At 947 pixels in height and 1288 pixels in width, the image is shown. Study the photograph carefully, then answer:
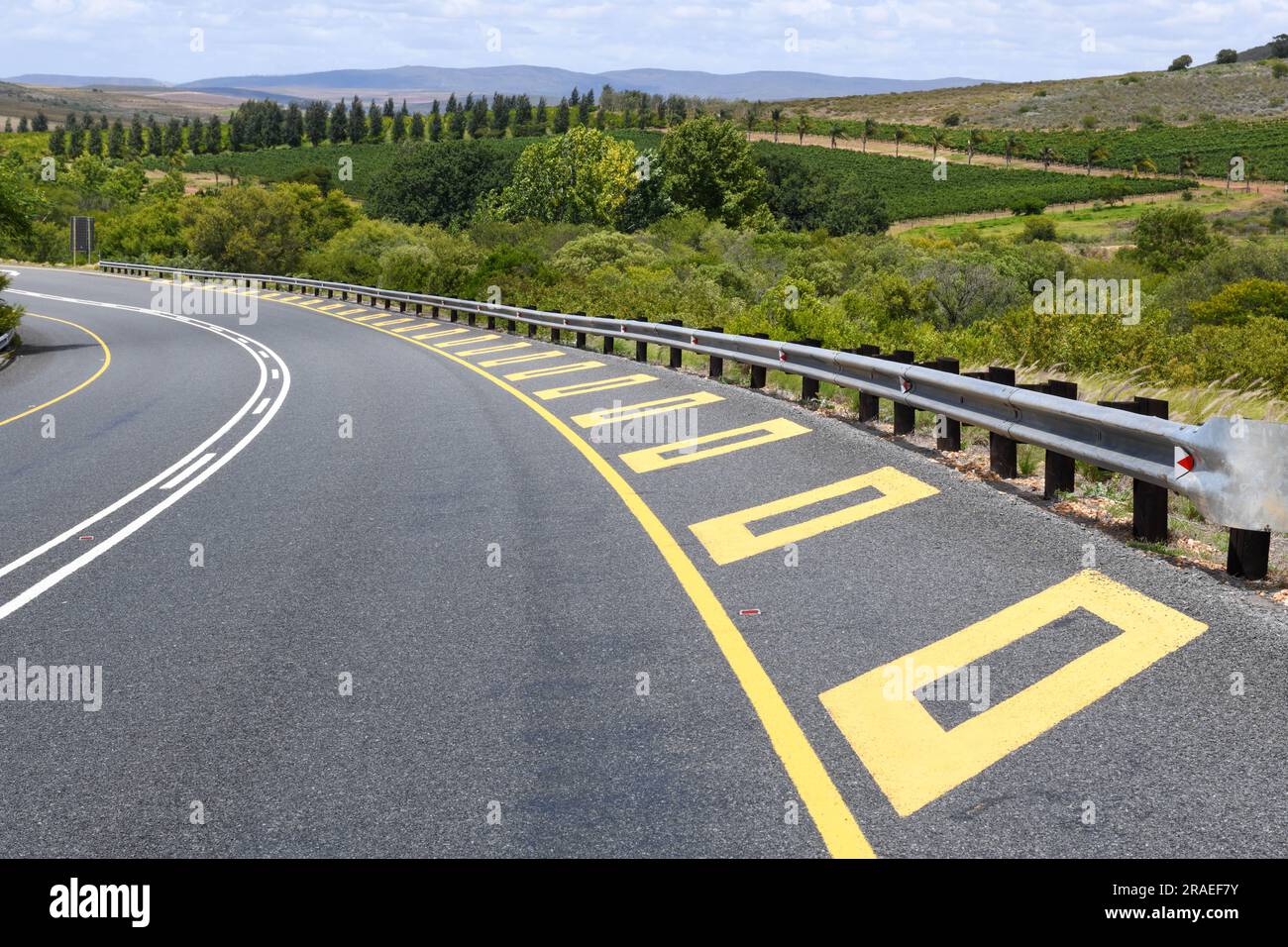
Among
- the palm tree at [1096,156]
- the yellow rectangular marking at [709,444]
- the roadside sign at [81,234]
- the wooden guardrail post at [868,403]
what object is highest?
the palm tree at [1096,156]

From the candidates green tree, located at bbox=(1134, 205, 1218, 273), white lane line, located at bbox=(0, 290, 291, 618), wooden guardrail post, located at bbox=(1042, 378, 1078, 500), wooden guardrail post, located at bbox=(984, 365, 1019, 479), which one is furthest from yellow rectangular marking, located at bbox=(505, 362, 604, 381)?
green tree, located at bbox=(1134, 205, 1218, 273)

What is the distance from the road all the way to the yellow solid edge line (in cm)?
2

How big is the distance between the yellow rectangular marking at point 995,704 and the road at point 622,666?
0.9 inches

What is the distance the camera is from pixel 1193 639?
19.6 ft

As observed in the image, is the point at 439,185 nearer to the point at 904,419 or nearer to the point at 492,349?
the point at 492,349

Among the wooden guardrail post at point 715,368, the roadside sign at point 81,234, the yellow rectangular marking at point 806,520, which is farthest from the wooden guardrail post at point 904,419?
the roadside sign at point 81,234

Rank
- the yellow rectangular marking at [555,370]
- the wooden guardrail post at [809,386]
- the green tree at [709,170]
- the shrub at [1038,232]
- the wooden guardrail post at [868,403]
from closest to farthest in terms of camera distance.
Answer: the wooden guardrail post at [868,403]
the wooden guardrail post at [809,386]
the yellow rectangular marking at [555,370]
the shrub at [1038,232]
the green tree at [709,170]

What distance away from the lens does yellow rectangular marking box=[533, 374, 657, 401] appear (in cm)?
1790

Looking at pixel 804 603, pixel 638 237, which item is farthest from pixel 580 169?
pixel 804 603

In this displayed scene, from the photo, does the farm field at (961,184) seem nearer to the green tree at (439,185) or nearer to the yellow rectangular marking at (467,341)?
the green tree at (439,185)

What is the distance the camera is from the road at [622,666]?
426cm

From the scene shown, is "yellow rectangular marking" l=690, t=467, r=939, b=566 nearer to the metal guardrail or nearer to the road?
the road
